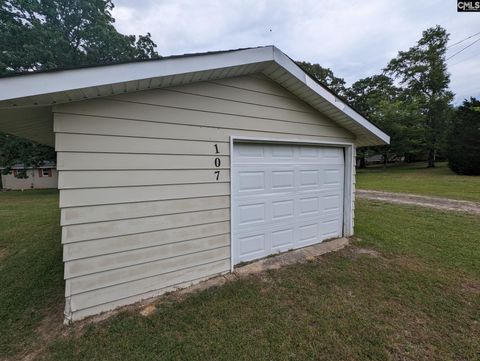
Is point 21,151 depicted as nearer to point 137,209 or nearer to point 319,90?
point 137,209

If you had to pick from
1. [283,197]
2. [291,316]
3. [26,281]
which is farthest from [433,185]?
[26,281]

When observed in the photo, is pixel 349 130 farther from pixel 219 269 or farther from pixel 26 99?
pixel 26 99

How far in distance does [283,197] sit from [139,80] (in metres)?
2.93

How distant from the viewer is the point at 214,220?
3367 millimetres

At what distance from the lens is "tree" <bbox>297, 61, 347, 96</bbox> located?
26188 millimetres

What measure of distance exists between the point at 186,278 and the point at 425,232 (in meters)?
5.76

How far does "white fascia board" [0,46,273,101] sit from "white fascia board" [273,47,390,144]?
34 cm

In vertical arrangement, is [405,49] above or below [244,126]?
above

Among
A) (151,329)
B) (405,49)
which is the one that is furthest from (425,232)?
(405,49)

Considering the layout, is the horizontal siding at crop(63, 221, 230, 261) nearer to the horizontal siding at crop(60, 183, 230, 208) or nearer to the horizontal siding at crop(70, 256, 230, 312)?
the horizontal siding at crop(70, 256, 230, 312)

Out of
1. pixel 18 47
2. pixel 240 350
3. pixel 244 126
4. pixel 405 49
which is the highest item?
pixel 405 49

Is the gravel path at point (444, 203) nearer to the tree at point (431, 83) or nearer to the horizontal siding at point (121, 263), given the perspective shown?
the horizontal siding at point (121, 263)

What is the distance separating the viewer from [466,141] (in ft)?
62.1

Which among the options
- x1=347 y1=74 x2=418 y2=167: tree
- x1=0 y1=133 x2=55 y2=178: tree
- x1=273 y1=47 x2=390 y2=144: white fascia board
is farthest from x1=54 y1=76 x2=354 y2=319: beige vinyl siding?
x1=347 y1=74 x2=418 y2=167: tree
